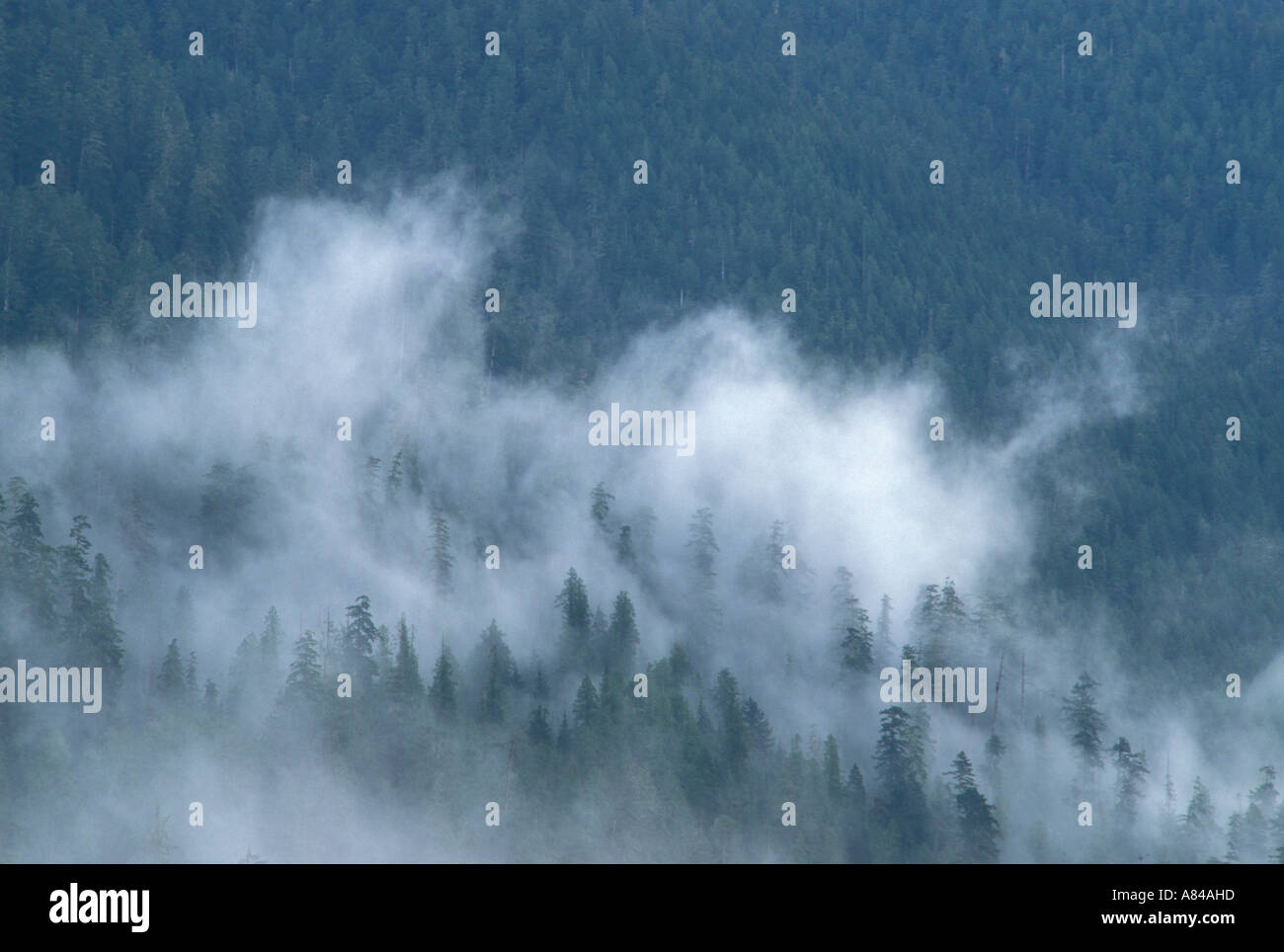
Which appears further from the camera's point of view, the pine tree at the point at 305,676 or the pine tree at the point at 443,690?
the pine tree at the point at 443,690

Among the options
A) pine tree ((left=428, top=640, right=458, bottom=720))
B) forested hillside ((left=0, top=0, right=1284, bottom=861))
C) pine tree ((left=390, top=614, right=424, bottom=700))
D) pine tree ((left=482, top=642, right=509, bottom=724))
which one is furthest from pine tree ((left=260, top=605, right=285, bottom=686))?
pine tree ((left=482, top=642, right=509, bottom=724))

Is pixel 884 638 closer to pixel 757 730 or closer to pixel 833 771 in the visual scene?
pixel 757 730

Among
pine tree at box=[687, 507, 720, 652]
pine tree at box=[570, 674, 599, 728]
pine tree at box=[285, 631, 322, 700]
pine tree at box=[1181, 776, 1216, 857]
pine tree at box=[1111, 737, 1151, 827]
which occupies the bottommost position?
pine tree at box=[1181, 776, 1216, 857]

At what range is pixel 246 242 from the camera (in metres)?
180

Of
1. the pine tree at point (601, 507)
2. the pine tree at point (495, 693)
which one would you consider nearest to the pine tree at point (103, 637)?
the pine tree at point (495, 693)

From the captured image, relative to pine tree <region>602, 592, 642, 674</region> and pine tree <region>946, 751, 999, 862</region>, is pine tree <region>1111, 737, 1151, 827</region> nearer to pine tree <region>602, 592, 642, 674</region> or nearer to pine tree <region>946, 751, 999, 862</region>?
pine tree <region>946, 751, 999, 862</region>

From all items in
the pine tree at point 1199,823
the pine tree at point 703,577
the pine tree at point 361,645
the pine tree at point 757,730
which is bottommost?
the pine tree at point 1199,823

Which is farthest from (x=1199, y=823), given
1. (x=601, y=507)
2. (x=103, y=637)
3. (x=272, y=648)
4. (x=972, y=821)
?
(x=103, y=637)

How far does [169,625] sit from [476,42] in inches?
3250

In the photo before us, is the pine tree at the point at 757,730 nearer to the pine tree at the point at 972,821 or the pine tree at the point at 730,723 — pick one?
the pine tree at the point at 730,723

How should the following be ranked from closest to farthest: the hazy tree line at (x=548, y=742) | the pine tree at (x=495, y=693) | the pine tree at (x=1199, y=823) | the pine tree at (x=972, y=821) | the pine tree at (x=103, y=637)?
the hazy tree line at (x=548, y=742), the pine tree at (x=103, y=637), the pine tree at (x=972, y=821), the pine tree at (x=495, y=693), the pine tree at (x=1199, y=823)

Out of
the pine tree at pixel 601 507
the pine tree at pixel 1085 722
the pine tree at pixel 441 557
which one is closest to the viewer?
the pine tree at pixel 1085 722
